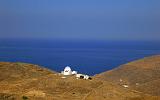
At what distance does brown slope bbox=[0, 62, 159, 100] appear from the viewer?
36.0 metres

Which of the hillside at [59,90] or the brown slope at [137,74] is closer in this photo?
the hillside at [59,90]

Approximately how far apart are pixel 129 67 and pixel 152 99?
142ft

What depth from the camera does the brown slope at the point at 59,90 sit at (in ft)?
118

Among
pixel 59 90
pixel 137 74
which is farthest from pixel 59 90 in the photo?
pixel 137 74

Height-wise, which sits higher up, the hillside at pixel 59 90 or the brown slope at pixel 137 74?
the brown slope at pixel 137 74

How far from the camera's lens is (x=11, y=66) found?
167ft

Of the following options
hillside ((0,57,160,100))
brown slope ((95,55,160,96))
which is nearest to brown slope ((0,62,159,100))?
hillside ((0,57,160,100))

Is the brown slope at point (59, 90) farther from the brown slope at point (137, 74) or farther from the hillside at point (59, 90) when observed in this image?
the brown slope at point (137, 74)

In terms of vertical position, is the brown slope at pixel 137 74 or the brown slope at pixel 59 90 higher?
the brown slope at pixel 137 74

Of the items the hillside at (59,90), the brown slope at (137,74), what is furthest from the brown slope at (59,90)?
the brown slope at (137,74)

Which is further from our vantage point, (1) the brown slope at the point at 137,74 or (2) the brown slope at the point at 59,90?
(1) the brown slope at the point at 137,74

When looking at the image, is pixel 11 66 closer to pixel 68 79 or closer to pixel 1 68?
pixel 1 68

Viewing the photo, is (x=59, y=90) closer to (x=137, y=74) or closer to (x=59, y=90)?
(x=59, y=90)

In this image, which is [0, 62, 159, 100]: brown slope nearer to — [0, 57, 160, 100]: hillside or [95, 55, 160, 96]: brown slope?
[0, 57, 160, 100]: hillside
